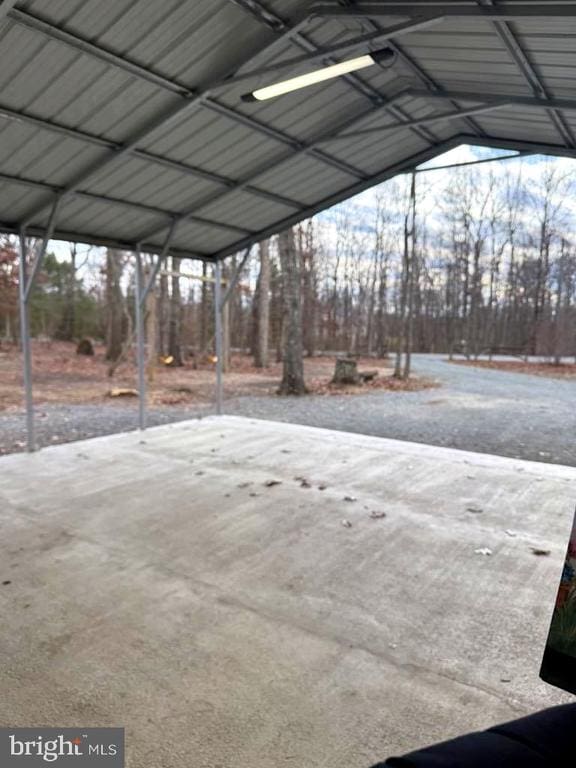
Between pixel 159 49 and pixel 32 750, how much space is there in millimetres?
4289

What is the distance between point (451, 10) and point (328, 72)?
1.01m

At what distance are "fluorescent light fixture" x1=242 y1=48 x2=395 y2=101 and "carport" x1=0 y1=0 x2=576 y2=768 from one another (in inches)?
4.4

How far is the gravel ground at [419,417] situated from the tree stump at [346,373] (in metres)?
1.21

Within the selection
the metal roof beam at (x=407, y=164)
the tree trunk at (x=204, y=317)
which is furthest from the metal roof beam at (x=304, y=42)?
the tree trunk at (x=204, y=317)

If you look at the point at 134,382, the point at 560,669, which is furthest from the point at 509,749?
the point at 134,382

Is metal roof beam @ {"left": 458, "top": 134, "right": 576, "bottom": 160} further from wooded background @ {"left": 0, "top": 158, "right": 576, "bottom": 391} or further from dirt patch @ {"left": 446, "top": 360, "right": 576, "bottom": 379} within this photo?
dirt patch @ {"left": 446, "top": 360, "right": 576, "bottom": 379}

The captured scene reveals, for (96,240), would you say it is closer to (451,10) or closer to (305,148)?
(305,148)

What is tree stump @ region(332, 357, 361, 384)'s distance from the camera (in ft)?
45.4

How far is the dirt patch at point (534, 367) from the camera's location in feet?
58.4

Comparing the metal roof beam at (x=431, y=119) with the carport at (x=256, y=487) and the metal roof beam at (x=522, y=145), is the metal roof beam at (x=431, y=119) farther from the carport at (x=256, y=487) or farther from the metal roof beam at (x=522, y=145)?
the metal roof beam at (x=522, y=145)

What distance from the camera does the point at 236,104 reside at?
4.96 meters

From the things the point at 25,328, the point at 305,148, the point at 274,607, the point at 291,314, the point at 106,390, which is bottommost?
the point at 274,607

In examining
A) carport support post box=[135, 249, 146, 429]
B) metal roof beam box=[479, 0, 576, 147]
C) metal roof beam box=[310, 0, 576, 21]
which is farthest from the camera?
carport support post box=[135, 249, 146, 429]

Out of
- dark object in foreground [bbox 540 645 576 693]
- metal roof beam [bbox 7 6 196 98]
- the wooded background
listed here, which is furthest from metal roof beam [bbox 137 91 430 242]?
the wooded background
